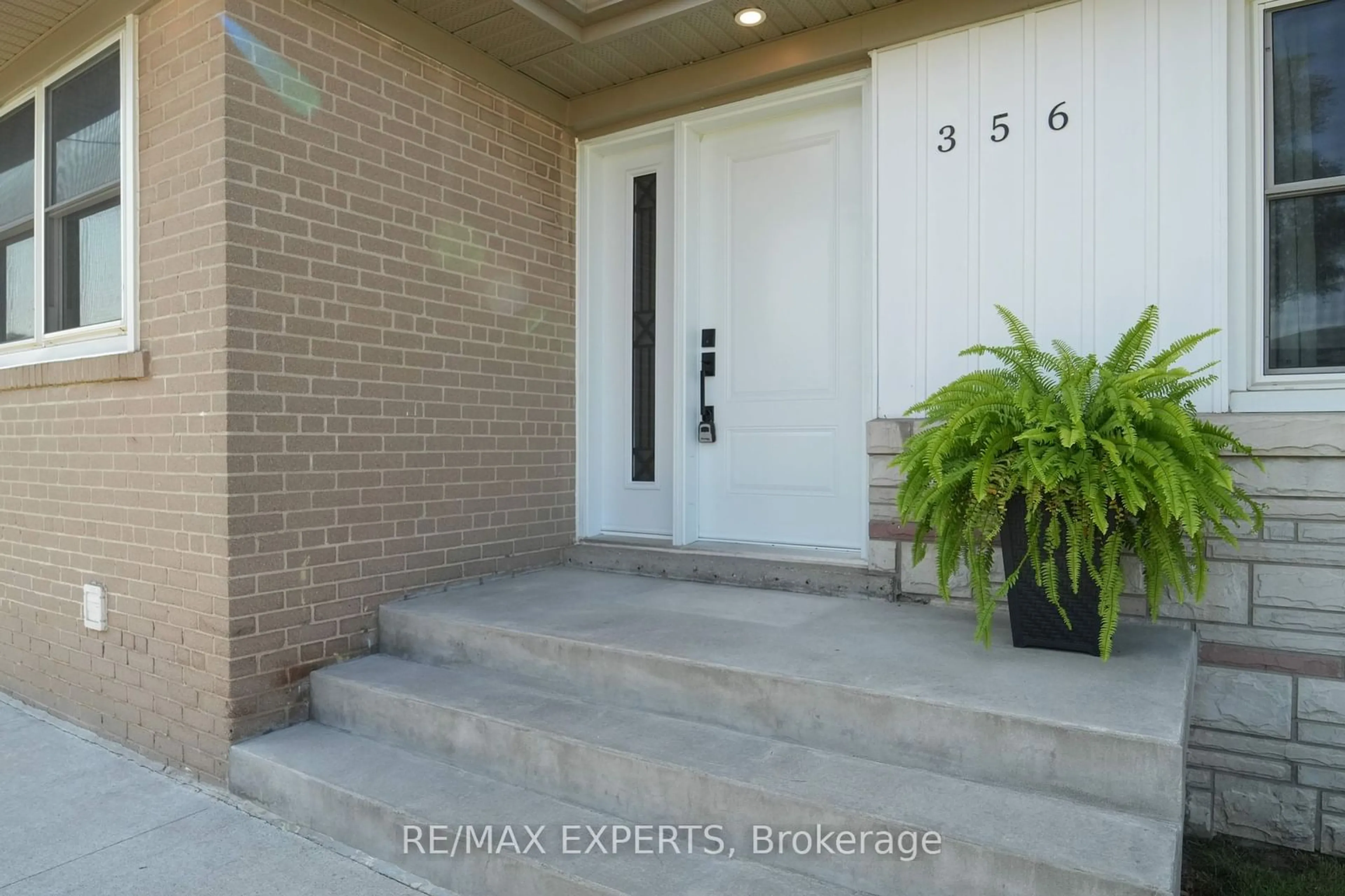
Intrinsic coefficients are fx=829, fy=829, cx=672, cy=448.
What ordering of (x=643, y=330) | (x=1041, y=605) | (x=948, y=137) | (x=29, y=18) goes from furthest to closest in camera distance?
(x=643, y=330) → (x=29, y=18) → (x=948, y=137) → (x=1041, y=605)

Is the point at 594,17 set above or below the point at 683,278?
above

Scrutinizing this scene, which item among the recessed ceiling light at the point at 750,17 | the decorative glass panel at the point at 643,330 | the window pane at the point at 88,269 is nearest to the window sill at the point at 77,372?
the window pane at the point at 88,269

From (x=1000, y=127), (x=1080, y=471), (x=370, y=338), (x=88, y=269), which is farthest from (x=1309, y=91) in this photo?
(x=88, y=269)

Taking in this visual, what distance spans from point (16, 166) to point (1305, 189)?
5398 millimetres

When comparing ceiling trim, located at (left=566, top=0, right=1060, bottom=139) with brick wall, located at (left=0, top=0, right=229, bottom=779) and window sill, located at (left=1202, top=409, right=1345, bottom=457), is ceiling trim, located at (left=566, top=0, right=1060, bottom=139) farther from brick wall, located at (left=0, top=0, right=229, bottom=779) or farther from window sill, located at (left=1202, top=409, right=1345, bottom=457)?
brick wall, located at (left=0, top=0, right=229, bottom=779)

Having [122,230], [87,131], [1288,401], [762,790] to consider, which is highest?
[87,131]

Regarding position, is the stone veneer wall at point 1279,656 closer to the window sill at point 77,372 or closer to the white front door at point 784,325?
the white front door at point 784,325

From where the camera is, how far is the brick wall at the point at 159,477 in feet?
9.50

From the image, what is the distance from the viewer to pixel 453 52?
3.66 m

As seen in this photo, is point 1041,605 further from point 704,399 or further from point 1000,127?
point 704,399

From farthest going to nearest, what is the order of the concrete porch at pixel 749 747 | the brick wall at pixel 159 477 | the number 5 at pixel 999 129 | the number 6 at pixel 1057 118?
the number 5 at pixel 999 129, the number 6 at pixel 1057 118, the brick wall at pixel 159 477, the concrete porch at pixel 749 747

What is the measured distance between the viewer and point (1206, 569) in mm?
2561

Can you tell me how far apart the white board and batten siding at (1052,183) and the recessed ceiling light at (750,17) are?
1.69 ft

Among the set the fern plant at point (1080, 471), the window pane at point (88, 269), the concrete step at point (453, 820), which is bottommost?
the concrete step at point (453, 820)
